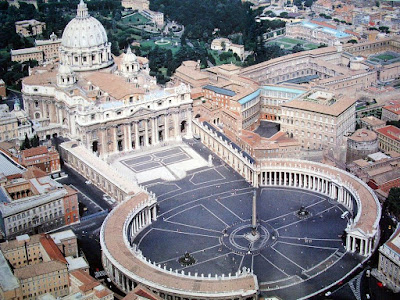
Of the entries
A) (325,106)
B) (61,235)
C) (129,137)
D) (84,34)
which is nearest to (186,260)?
(61,235)

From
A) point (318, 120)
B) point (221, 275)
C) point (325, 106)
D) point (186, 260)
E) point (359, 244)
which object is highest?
point (325, 106)

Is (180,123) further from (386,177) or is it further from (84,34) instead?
(386,177)

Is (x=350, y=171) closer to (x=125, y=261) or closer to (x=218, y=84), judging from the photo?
(x=218, y=84)

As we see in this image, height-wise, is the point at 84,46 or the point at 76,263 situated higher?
the point at 84,46

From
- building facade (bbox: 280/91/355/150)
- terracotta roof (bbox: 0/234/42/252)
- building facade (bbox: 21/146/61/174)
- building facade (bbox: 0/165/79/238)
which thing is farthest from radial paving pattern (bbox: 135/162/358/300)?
building facade (bbox: 21/146/61/174)

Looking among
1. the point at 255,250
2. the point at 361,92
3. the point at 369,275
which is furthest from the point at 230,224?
the point at 361,92
